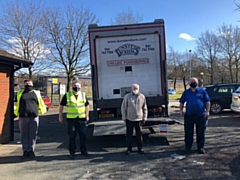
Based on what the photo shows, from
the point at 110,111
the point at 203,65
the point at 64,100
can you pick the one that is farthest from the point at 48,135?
the point at 203,65

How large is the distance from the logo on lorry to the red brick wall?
368 centimetres

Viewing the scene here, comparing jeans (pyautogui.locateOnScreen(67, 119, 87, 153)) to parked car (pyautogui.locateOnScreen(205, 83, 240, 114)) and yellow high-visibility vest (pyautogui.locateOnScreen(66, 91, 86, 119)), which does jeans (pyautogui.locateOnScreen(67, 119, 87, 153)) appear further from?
parked car (pyautogui.locateOnScreen(205, 83, 240, 114))

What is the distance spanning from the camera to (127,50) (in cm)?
772

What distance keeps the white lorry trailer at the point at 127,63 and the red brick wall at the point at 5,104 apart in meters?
2.89

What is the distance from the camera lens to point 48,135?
31.6 feet

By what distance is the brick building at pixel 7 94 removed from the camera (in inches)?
312

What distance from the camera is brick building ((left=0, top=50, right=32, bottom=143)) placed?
7934 millimetres

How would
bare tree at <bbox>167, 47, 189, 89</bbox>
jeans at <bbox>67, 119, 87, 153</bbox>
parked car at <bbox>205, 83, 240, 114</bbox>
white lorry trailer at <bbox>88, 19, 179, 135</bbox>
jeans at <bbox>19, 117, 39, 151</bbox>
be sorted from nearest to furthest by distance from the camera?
jeans at <bbox>67, 119, 87, 153</bbox>, jeans at <bbox>19, 117, 39, 151</bbox>, white lorry trailer at <bbox>88, 19, 179, 135</bbox>, parked car at <bbox>205, 83, 240, 114</bbox>, bare tree at <bbox>167, 47, 189, 89</bbox>

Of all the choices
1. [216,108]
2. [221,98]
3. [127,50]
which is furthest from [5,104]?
[221,98]

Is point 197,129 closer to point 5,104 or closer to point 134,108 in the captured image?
point 134,108

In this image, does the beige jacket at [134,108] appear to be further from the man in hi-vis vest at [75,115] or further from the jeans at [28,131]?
the jeans at [28,131]

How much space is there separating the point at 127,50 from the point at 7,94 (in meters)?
4.13

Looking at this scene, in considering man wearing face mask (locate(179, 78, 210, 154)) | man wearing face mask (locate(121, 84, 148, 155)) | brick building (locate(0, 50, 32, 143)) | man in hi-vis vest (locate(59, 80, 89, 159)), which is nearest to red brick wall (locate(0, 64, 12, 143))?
brick building (locate(0, 50, 32, 143))

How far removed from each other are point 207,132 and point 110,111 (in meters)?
3.63
